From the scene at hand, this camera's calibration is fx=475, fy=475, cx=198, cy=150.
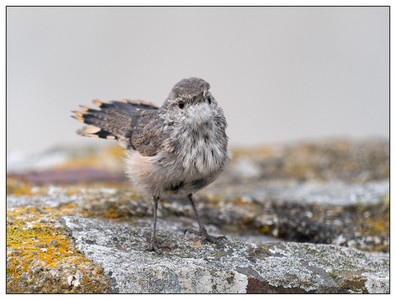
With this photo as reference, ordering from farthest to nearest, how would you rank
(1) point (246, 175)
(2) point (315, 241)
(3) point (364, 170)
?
1. (1) point (246, 175)
2. (3) point (364, 170)
3. (2) point (315, 241)

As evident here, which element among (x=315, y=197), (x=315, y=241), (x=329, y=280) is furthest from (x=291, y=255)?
(x=315, y=197)

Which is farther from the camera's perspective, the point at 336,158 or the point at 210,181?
the point at 336,158

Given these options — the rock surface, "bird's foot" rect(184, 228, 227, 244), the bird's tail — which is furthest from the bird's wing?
"bird's foot" rect(184, 228, 227, 244)

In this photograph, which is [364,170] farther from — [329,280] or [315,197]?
[329,280]

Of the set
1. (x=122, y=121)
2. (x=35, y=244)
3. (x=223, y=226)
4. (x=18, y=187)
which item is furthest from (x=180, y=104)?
(x=18, y=187)

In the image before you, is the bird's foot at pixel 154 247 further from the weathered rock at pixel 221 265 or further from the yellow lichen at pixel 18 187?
the yellow lichen at pixel 18 187

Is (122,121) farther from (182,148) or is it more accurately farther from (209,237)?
(209,237)

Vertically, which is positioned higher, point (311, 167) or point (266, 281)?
point (311, 167)
